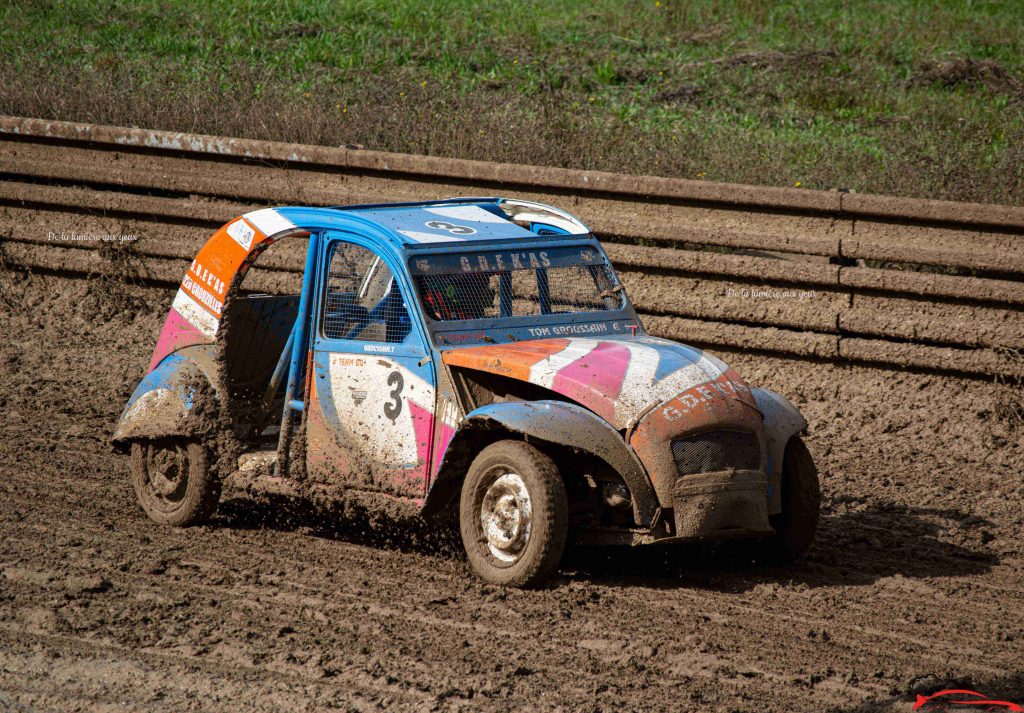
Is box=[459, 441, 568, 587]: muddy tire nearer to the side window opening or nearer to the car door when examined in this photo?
the car door

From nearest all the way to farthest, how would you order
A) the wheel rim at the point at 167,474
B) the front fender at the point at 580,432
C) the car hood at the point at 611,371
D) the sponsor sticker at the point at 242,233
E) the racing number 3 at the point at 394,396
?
the front fender at the point at 580,432 → the car hood at the point at 611,371 → the racing number 3 at the point at 394,396 → the sponsor sticker at the point at 242,233 → the wheel rim at the point at 167,474

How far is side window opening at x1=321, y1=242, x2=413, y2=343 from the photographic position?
20.7 feet

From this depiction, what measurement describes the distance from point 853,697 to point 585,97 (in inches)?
390

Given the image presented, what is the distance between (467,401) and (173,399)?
6.08ft

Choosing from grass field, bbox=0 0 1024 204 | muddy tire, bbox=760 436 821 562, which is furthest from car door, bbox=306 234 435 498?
grass field, bbox=0 0 1024 204

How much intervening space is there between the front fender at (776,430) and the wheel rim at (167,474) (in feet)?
10.5

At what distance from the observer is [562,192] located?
32.9 feet

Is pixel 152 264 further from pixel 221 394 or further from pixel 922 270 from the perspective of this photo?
pixel 922 270

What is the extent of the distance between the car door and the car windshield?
0.16 m

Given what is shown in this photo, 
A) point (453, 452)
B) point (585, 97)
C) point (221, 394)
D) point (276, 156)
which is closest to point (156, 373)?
point (221, 394)

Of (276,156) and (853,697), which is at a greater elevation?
(276,156)

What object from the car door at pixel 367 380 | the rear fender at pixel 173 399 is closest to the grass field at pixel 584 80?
the car door at pixel 367 380

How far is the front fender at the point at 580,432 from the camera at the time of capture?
5477 mm

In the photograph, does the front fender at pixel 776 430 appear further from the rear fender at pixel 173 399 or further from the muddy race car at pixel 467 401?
the rear fender at pixel 173 399
